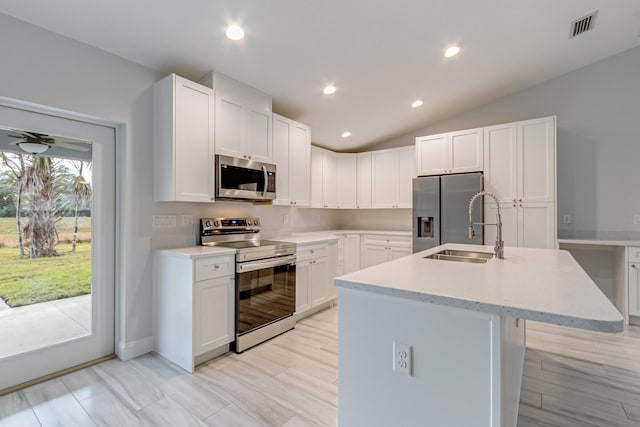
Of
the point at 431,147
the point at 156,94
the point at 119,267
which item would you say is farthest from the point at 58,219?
the point at 431,147

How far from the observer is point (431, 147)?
4320 millimetres

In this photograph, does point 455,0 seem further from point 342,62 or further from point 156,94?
point 156,94

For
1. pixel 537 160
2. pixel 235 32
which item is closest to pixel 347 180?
pixel 537 160

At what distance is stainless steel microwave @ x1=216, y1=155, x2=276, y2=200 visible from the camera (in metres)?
2.83

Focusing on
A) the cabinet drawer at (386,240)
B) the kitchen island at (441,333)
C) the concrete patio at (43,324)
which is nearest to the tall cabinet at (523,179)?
the cabinet drawer at (386,240)

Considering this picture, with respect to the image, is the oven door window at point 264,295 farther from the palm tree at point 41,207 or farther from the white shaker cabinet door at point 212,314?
the palm tree at point 41,207

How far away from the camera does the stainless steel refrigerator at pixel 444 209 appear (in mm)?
3816

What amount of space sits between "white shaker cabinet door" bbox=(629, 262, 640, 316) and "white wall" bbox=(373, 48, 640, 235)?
682mm

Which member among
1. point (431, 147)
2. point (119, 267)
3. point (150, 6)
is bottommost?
point (119, 267)

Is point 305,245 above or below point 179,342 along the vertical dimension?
above

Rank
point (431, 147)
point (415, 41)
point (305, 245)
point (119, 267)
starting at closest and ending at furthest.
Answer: point (119, 267) < point (415, 41) < point (305, 245) < point (431, 147)

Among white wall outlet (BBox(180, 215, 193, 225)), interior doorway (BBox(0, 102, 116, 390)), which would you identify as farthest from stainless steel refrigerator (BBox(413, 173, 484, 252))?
interior doorway (BBox(0, 102, 116, 390))

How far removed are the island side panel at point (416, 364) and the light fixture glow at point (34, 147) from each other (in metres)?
2.49

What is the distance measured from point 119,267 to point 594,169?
216 inches
